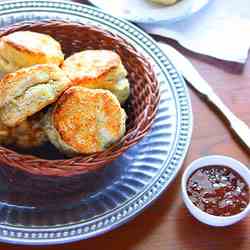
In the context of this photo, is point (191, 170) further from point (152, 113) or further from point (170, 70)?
point (170, 70)

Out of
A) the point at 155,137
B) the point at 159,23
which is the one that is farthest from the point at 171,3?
the point at 155,137

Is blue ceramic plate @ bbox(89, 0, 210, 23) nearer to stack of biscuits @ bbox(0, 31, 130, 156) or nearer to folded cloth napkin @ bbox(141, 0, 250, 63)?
folded cloth napkin @ bbox(141, 0, 250, 63)

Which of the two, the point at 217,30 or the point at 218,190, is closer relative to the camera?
the point at 218,190

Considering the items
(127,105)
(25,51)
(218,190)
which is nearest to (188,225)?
(218,190)

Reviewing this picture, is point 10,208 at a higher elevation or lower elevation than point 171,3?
lower

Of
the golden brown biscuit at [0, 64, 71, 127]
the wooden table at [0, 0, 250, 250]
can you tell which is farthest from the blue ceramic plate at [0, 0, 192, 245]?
the golden brown biscuit at [0, 64, 71, 127]

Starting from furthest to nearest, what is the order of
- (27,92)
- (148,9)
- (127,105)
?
(148,9) → (127,105) → (27,92)

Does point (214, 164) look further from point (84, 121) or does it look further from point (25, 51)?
point (25, 51)
